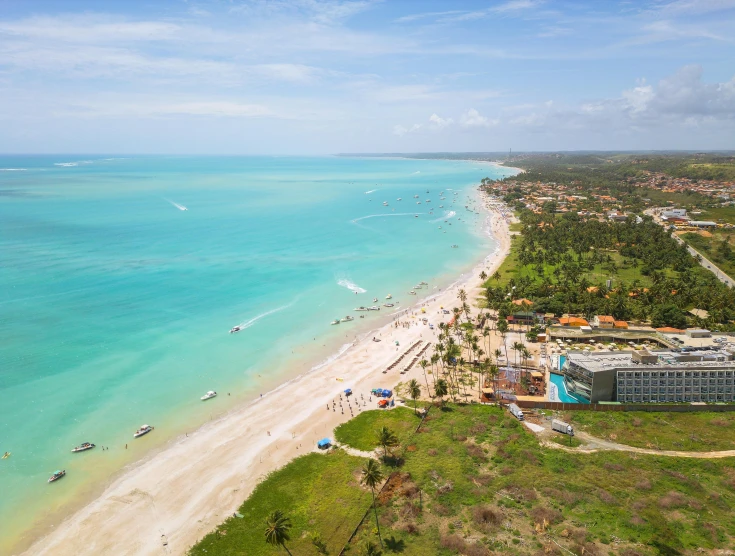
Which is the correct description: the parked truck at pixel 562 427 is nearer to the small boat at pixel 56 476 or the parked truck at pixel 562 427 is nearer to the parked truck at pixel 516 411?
the parked truck at pixel 516 411

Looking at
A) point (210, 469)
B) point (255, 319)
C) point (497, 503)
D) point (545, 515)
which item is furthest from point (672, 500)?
point (255, 319)

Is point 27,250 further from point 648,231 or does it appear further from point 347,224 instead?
point 648,231

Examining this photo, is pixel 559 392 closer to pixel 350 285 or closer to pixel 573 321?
pixel 573 321

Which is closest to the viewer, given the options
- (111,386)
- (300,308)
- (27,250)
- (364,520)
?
(364,520)

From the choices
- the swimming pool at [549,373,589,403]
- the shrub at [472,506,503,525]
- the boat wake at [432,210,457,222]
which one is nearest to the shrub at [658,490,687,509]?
the shrub at [472,506,503,525]

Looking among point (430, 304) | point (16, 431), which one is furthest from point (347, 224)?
point (16, 431)

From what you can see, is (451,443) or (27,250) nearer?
(451,443)
